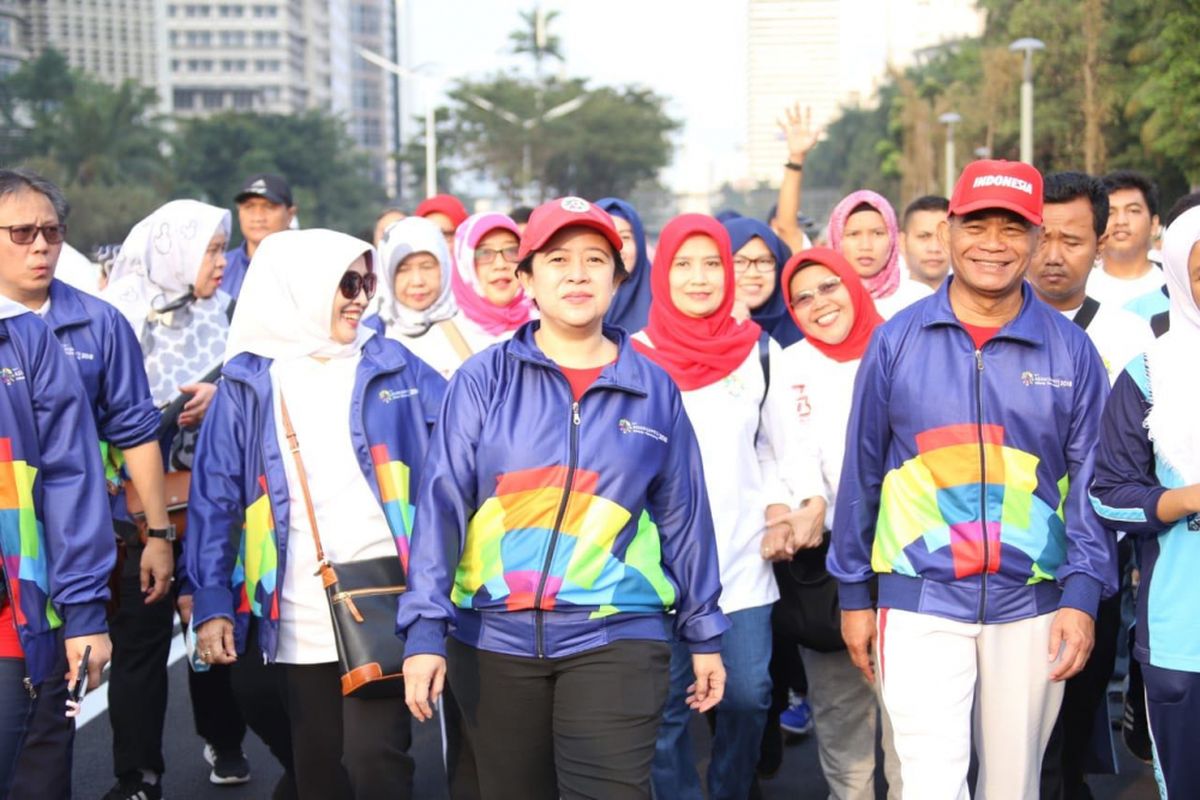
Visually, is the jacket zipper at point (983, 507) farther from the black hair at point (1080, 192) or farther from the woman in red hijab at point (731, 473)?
the black hair at point (1080, 192)

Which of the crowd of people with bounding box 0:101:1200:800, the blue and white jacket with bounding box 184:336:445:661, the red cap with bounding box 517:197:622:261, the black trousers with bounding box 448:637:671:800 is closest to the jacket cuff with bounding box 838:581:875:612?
the crowd of people with bounding box 0:101:1200:800

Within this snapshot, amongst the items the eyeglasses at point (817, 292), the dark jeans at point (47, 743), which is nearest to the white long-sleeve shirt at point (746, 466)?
the eyeglasses at point (817, 292)

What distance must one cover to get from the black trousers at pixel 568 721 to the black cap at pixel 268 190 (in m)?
4.63

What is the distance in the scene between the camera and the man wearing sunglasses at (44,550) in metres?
3.67

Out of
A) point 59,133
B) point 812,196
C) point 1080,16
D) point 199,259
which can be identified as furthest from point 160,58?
point 199,259

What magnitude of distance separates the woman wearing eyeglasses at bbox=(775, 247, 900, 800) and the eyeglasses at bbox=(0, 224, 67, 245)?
2362 millimetres

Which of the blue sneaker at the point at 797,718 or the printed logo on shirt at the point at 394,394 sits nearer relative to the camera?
the printed logo on shirt at the point at 394,394

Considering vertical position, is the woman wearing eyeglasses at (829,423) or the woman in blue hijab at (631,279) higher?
the woman in blue hijab at (631,279)

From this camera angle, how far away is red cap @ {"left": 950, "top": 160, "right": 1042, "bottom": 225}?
154 inches

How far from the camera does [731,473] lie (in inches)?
192

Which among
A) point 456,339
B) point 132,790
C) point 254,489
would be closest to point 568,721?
point 254,489

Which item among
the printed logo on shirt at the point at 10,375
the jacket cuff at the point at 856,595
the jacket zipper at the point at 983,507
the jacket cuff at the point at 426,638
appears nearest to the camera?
the jacket cuff at the point at 426,638

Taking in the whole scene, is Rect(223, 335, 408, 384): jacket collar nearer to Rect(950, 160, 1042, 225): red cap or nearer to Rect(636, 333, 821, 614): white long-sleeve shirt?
Rect(636, 333, 821, 614): white long-sleeve shirt

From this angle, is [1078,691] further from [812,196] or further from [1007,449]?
[812,196]
